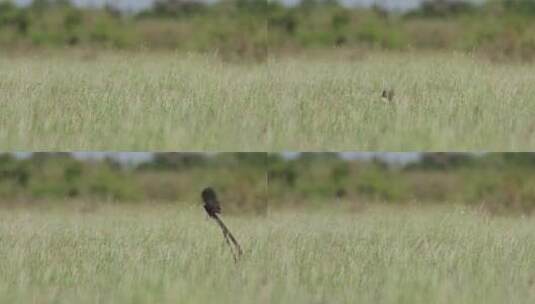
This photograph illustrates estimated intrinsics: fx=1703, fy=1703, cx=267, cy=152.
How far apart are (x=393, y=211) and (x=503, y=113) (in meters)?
0.96

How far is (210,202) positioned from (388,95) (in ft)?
3.73

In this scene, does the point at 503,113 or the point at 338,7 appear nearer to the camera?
the point at 503,113

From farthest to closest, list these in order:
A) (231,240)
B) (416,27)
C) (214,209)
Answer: (416,27) < (214,209) < (231,240)

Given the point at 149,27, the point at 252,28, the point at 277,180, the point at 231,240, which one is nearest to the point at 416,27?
the point at 252,28

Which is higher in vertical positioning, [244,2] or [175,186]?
[244,2]

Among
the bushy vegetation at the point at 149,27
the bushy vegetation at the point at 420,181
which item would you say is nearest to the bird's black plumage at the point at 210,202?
the bushy vegetation at the point at 420,181

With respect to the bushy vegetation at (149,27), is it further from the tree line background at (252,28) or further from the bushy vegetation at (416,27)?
A: the bushy vegetation at (416,27)

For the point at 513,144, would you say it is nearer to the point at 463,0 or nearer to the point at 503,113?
the point at 503,113

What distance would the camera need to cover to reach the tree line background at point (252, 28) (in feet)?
30.7

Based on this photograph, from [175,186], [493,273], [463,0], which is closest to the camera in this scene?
[493,273]

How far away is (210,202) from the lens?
9.28 metres

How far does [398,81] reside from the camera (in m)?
9.19

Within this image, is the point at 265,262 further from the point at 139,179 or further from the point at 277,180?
the point at 139,179

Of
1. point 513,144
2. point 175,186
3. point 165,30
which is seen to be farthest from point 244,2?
point 513,144
